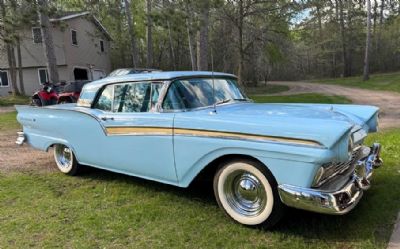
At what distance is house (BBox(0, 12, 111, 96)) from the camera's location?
27484 millimetres

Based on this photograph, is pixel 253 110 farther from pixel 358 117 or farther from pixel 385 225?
pixel 385 225

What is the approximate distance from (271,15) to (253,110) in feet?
53.3

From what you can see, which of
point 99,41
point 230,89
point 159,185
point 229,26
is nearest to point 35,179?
point 159,185

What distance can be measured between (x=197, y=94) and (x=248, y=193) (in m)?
1.39

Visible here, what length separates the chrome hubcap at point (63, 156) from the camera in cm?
610

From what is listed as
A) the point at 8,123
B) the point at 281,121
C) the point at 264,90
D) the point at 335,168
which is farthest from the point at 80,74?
the point at 335,168

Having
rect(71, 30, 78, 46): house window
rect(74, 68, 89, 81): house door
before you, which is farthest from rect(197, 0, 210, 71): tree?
rect(74, 68, 89, 81): house door

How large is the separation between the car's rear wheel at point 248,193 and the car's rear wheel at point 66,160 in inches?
109

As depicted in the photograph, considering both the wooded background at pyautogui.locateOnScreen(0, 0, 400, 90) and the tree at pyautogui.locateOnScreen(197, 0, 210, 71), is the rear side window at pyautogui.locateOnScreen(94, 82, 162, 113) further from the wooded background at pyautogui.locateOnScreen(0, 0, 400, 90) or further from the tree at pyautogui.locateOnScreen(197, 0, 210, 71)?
the tree at pyautogui.locateOnScreen(197, 0, 210, 71)

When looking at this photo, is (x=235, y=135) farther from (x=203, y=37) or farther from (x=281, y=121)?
(x=203, y=37)

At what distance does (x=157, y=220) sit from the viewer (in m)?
4.26

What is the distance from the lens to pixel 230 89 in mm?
5250

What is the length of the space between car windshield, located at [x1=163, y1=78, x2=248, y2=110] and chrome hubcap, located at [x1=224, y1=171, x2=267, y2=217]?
101cm

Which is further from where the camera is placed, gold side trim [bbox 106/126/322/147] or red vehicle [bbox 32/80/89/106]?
red vehicle [bbox 32/80/89/106]
